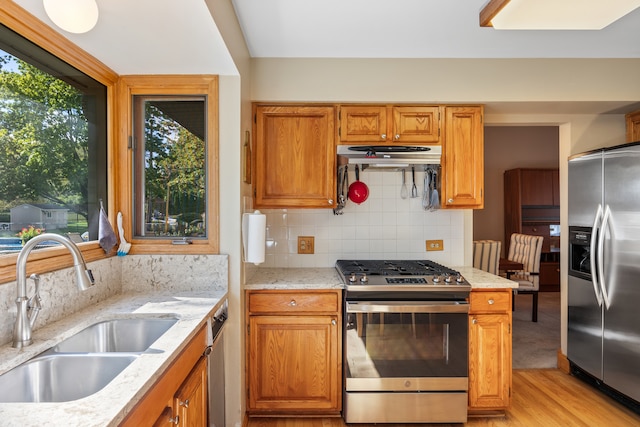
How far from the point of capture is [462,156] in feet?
8.51

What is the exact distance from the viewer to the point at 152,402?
3.50 feet

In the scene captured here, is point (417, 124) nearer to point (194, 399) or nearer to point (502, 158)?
point (194, 399)

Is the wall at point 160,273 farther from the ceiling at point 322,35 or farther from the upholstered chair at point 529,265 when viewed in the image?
the upholstered chair at point 529,265

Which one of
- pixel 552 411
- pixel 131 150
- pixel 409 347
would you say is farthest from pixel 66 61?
pixel 552 411

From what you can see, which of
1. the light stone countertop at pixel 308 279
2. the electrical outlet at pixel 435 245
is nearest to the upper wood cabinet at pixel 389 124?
the electrical outlet at pixel 435 245

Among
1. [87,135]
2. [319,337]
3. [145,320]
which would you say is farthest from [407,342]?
[87,135]

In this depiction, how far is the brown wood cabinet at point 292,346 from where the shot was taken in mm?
2277

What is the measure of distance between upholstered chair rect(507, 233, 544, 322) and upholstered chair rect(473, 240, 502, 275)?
0.41 metres

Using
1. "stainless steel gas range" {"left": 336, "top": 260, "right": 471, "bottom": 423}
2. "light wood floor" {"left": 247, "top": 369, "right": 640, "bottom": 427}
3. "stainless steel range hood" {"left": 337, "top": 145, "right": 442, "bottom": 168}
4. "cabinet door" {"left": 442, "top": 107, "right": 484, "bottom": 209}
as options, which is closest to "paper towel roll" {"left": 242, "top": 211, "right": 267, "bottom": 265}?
"stainless steel gas range" {"left": 336, "top": 260, "right": 471, "bottom": 423}

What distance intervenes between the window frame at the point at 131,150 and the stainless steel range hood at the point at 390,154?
879mm

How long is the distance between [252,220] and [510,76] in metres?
2.01

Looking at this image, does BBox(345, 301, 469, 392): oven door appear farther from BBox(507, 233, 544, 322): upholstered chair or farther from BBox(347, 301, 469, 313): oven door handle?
BBox(507, 233, 544, 322): upholstered chair

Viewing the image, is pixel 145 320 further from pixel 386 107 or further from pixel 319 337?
pixel 386 107

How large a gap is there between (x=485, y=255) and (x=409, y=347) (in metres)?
2.47
